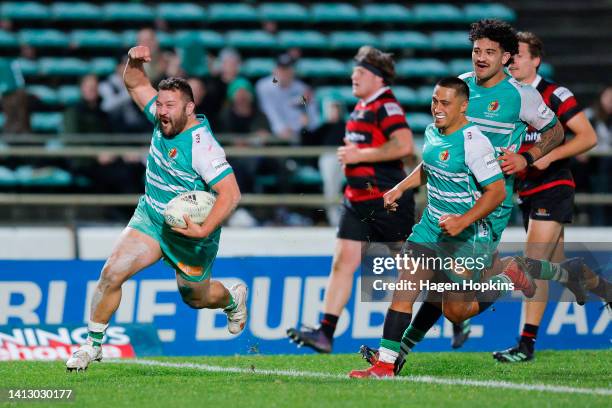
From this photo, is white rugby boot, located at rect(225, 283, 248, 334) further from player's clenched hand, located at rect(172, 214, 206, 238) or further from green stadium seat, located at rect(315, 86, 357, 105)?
green stadium seat, located at rect(315, 86, 357, 105)

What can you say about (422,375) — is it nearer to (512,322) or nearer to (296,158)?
(512,322)

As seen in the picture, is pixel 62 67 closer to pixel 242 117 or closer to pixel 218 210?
pixel 242 117

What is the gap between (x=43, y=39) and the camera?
57.8 feet

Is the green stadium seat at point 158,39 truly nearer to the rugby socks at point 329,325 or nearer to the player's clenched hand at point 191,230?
the rugby socks at point 329,325

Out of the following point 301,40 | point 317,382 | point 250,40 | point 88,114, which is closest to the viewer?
point 317,382

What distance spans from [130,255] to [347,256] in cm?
231

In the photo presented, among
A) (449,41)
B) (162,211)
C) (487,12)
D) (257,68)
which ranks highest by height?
(487,12)

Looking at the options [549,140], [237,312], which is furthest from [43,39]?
[549,140]

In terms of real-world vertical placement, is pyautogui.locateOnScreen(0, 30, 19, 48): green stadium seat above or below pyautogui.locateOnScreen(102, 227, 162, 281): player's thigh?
above

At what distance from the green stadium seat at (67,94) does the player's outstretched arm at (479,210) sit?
1048 cm

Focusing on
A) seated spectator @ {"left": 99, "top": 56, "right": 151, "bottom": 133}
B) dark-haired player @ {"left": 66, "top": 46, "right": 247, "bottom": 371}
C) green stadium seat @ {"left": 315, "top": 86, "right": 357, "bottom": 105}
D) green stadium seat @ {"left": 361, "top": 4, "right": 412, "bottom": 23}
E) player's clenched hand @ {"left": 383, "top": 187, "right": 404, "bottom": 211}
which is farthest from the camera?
green stadium seat @ {"left": 361, "top": 4, "right": 412, "bottom": 23}

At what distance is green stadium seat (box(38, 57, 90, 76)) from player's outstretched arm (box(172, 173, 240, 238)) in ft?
33.0

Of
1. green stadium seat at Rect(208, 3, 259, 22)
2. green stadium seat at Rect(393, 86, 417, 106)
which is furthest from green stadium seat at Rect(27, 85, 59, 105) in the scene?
green stadium seat at Rect(393, 86, 417, 106)

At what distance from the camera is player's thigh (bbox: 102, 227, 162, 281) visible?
7.80 m
